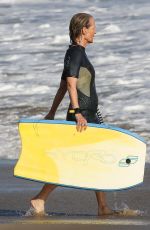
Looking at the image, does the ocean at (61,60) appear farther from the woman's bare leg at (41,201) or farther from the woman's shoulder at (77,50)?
the woman's shoulder at (77,50)

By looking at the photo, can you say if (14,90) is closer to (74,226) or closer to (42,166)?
(42,166)

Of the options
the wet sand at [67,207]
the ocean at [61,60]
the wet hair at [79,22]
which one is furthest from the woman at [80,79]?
the ocean at [61,60]

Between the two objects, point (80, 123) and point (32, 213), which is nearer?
point (80, 123)

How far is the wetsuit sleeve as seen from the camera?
18.0ft

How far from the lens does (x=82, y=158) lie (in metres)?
5.58

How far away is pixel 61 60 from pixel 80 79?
8.88 metres

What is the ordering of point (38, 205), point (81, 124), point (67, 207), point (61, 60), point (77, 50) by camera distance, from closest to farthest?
1. point (81, 124)
2. point (77, 50)
3. point (38, 205)
4. point (67, 207)
5. point (61, 60)

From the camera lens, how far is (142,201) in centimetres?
624

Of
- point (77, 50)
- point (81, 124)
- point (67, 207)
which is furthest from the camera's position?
point (67, 207)

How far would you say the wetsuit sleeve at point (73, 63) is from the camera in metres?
5.50

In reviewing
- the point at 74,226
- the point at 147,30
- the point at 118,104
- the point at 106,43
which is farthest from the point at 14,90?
the point at 74,226

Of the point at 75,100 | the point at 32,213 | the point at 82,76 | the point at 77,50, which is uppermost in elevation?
the point at 77,50

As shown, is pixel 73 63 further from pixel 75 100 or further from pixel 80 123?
pixel 80 123

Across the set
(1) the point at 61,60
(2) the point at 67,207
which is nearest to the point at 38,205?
(2) the point at 67,207
